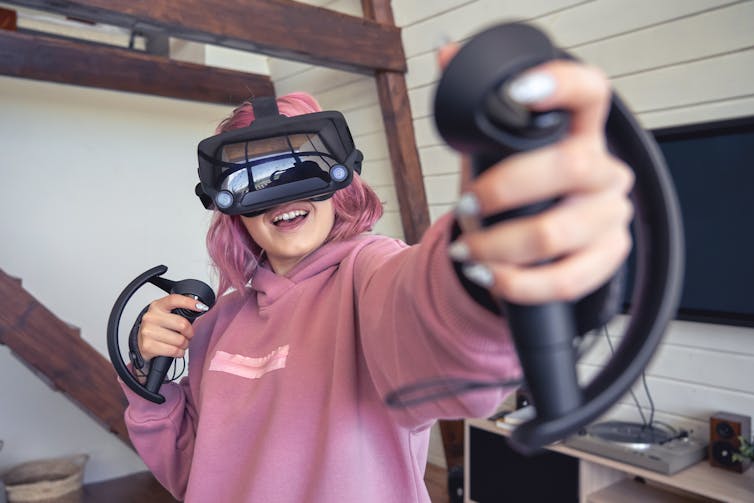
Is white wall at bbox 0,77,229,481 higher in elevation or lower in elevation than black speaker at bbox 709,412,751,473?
higher

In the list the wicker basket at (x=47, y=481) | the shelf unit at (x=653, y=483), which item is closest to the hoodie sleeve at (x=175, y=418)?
the shelf unit at (x=653, y=483)

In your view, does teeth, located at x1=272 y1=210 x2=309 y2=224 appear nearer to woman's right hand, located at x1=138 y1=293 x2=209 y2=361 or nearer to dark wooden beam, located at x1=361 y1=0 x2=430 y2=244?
woman's right hand, located at x1=138 y1=293 x2=209 y2=361

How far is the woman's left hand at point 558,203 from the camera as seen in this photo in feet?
1.12

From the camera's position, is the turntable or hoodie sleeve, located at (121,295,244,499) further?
the turntable

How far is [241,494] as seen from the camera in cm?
96

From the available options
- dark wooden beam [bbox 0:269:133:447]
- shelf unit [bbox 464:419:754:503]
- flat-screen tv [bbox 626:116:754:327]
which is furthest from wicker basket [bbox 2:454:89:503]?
flat-screen tv [bbox 626:116:754:327]

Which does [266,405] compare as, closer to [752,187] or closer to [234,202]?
[234,202]

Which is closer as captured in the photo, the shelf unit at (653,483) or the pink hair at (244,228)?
the pink hair at (244,228)

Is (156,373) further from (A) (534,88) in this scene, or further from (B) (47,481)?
(B) (47,481)

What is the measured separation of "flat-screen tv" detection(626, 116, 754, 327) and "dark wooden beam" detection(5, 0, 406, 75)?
1.48 m

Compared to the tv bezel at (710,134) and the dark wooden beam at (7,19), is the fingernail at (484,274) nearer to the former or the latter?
the tv bezel at (710,134)

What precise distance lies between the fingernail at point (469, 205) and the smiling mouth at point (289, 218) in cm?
68

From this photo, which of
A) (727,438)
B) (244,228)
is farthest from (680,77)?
(244,228)

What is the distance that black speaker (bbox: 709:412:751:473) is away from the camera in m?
2.39
